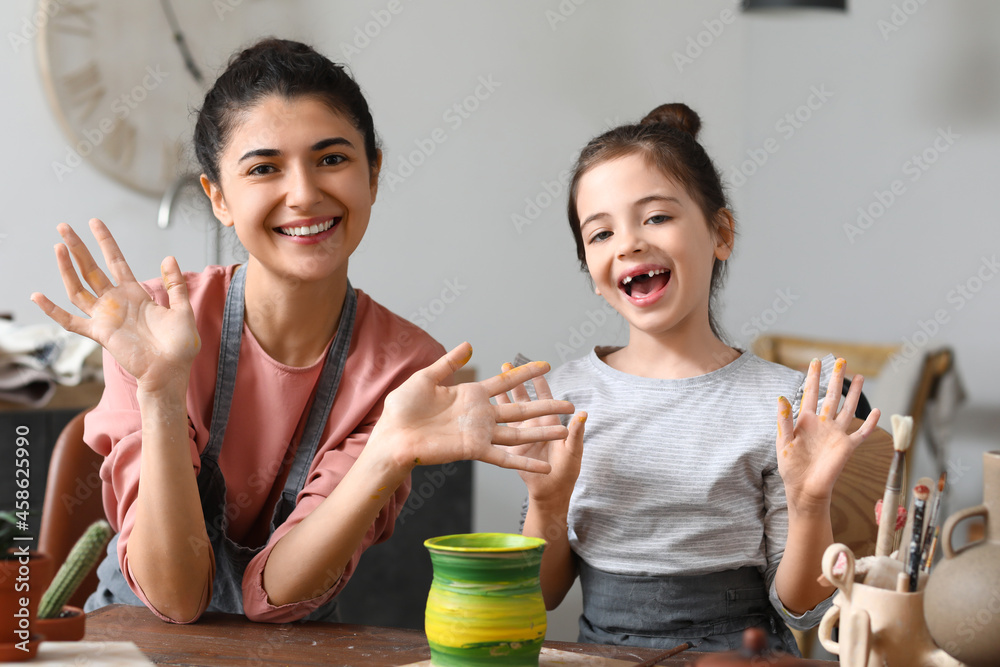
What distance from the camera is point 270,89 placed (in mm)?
1173

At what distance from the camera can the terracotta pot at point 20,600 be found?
76 cm

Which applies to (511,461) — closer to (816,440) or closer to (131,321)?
(816,440)

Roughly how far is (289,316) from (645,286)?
1.57 ft

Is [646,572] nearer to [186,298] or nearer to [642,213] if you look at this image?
[642,213]

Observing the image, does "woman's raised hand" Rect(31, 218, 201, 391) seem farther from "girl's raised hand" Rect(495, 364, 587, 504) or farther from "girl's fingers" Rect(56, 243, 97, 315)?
"girl's raised hand" Rect(495, 364, 587, 504)

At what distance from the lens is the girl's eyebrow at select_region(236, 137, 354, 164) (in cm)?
114

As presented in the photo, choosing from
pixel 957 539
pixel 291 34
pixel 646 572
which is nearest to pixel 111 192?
pixel 291 34

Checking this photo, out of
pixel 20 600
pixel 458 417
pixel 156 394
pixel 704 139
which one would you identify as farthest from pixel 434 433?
pixel 704 139

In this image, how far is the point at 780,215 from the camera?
321 cm

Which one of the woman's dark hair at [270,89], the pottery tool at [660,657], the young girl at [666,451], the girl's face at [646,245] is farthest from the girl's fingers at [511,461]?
the woman's dark hair at [270,89]

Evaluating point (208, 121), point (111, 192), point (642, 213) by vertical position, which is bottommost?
point (642, 213)

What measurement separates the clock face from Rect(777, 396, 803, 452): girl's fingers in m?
1.81

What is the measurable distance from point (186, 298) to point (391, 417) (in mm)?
262

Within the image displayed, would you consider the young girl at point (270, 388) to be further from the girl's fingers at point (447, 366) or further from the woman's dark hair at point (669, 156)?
the woman's dark hair at point (669, 156)
